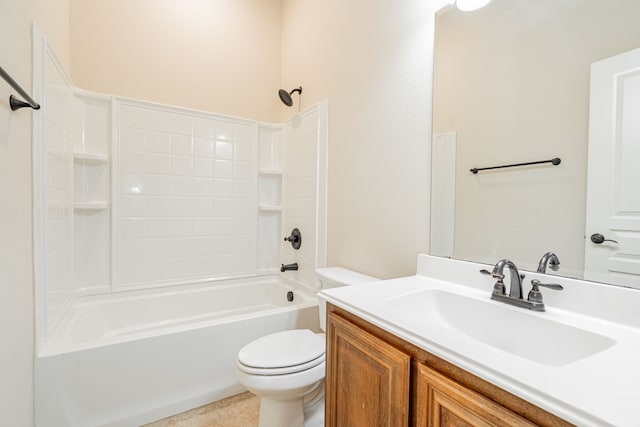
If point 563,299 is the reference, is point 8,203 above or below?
above

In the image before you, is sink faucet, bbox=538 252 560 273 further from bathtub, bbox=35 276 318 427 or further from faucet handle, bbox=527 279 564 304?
bathtub, bbox=35 276 318 427

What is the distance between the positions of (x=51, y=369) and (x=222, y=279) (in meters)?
1.20

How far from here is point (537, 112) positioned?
0.95 metres

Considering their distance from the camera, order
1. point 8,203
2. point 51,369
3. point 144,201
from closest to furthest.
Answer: point 8,203 → point 51,369 → point 144,201

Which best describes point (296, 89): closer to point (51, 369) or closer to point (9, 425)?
point (51, 369)

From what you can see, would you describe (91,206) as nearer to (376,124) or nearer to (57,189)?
(57,189)

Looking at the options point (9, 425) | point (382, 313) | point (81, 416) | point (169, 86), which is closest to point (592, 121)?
point (382, 313)

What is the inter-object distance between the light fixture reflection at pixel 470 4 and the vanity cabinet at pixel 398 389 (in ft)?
4.17

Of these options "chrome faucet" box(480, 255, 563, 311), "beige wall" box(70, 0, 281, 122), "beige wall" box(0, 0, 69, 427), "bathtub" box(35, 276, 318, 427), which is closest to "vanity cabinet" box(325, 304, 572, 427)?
"chrome faucet" box(480, 255, 563, 311)

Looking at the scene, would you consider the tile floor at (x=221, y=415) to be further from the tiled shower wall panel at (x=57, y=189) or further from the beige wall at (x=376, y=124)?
the beige wall at (x=376, y=124)

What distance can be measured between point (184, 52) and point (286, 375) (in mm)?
2414

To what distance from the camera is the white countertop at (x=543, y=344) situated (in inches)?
16.8

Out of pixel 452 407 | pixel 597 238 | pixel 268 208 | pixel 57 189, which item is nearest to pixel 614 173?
pixel 597 238

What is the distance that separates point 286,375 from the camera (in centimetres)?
121
